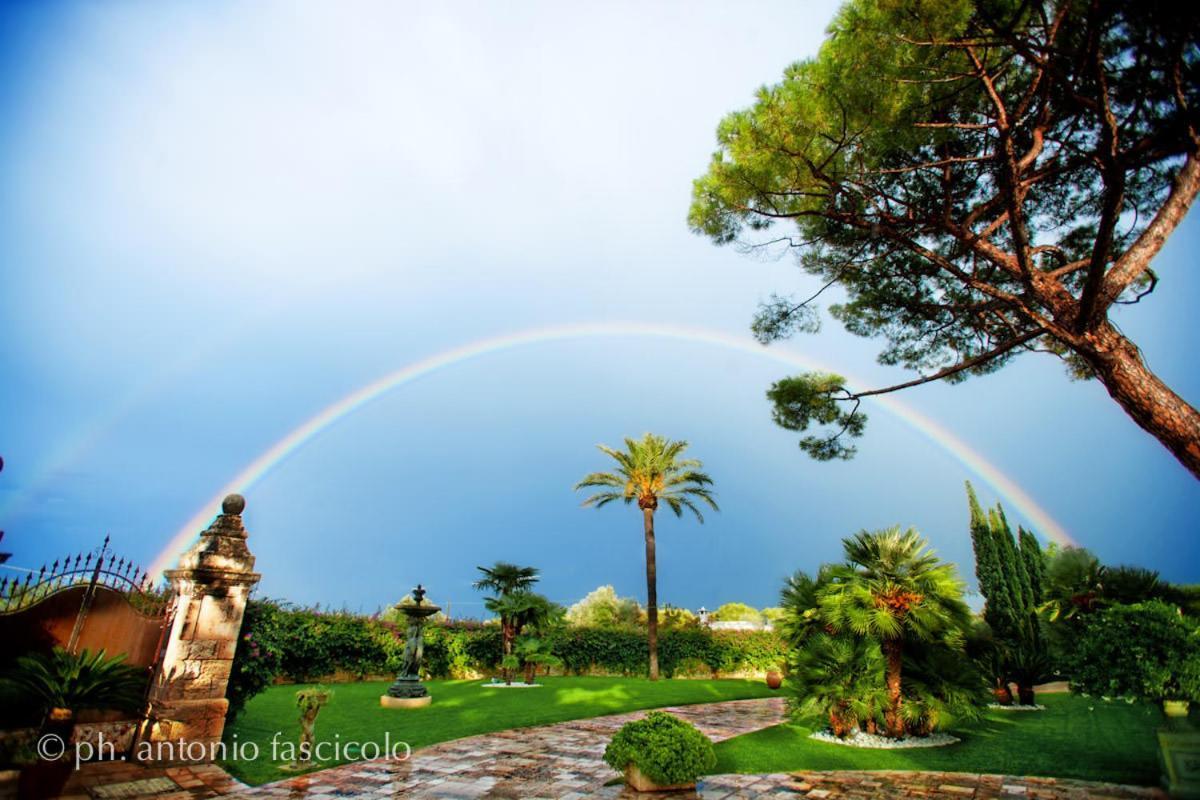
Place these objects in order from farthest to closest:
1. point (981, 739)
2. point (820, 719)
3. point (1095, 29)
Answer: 1. point (820, 719)
2. point (981, 739)
3. point (1095, 29)

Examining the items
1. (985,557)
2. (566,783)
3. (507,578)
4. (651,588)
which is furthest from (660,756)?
(985,557)

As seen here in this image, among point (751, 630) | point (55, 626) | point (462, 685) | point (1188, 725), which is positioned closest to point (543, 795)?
point (55, 626)

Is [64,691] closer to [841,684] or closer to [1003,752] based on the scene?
[841,684]

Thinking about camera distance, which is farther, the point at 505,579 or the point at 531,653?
the point at 505,579

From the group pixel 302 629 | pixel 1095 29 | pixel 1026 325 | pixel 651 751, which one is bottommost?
pixel 651 751

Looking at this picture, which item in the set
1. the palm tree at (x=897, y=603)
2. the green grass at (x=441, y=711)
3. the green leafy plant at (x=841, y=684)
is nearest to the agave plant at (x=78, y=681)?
the green grass at (x=441, y=711)

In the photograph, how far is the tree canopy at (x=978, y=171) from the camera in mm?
6719

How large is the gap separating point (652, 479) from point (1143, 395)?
20.3 meters

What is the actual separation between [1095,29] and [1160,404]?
442 cm

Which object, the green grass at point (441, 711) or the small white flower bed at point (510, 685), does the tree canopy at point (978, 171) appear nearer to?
the green grass at point (441, 711)

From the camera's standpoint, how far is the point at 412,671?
1465 centimetres

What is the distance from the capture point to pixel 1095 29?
5.93 metres

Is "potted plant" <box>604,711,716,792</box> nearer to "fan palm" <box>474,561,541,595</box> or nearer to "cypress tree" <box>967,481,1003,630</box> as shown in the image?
"fan palm" <box>474,561,541,595</box>

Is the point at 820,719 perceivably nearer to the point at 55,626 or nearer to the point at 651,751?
the point at 651,751
